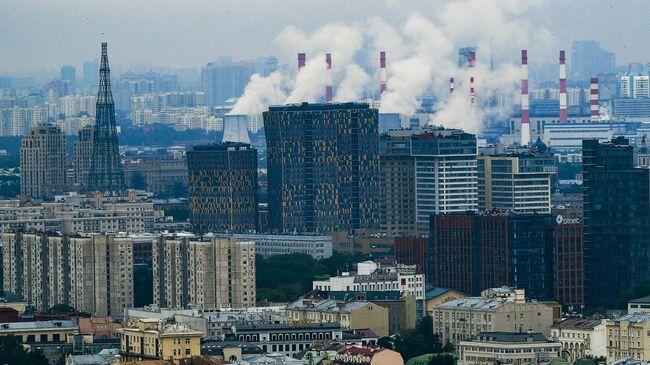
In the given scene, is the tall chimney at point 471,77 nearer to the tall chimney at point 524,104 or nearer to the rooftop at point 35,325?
the tall chimney at point 524,104

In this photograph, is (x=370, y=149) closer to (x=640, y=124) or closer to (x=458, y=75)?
(x=458, y=75)

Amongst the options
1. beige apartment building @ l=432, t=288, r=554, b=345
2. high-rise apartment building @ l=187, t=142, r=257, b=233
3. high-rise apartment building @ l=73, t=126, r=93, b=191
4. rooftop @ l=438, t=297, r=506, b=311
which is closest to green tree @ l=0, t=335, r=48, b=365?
beige apartment building @ l=432, t=288, r=554, b=345

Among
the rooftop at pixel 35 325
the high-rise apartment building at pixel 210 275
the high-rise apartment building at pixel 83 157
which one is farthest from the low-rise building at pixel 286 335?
the high-rise apartment building at pixel 83 157

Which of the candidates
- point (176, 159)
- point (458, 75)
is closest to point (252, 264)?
point (176, 159)

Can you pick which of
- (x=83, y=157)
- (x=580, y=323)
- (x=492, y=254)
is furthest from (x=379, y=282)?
(x=83, y=157)

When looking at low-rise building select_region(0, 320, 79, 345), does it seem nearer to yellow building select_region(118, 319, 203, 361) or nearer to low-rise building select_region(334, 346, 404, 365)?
yellow building select_region(118, 319, 203, 361)

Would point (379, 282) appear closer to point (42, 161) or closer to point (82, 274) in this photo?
point (82, 274)
